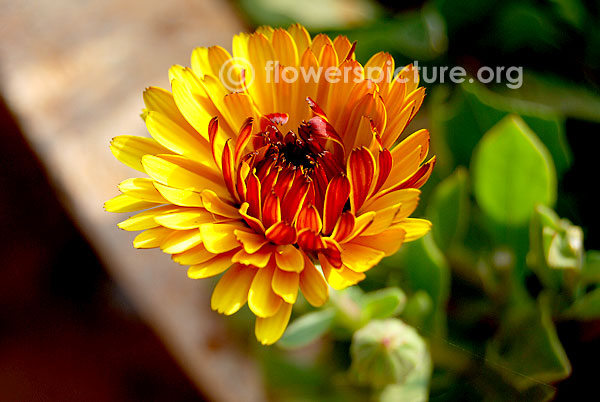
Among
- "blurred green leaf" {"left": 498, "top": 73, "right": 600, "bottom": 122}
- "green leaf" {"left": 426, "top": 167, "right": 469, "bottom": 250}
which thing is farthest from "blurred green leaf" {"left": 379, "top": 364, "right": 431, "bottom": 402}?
"blurred green leaf" {"left": 498, "top": 73, "right": 600, "bottom": 122}

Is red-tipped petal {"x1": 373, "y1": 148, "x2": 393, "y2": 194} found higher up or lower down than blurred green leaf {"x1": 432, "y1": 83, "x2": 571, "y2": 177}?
higher up

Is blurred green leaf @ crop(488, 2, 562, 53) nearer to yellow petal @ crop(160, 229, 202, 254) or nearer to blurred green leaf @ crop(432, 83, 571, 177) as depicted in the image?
blurred green leaf @ crop(432, 83, 571, 177)

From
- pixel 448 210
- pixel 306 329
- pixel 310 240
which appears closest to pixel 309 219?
pixel 310 240

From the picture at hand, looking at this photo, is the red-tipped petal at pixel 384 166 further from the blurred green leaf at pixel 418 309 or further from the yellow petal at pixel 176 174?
the blurred green leaf at pixel 418 309

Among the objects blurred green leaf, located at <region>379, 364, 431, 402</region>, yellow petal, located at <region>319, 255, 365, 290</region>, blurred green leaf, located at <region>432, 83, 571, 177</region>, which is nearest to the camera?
yellow petal, located at <region>319, 255, 365, 290</region>

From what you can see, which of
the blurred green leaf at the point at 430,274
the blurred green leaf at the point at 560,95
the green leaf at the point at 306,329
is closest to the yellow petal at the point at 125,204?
the green leaf at the point at 306,329

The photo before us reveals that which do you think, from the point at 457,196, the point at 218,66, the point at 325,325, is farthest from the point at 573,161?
Answer: the point at 218,66

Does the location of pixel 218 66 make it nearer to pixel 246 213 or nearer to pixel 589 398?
pixel 246 213
